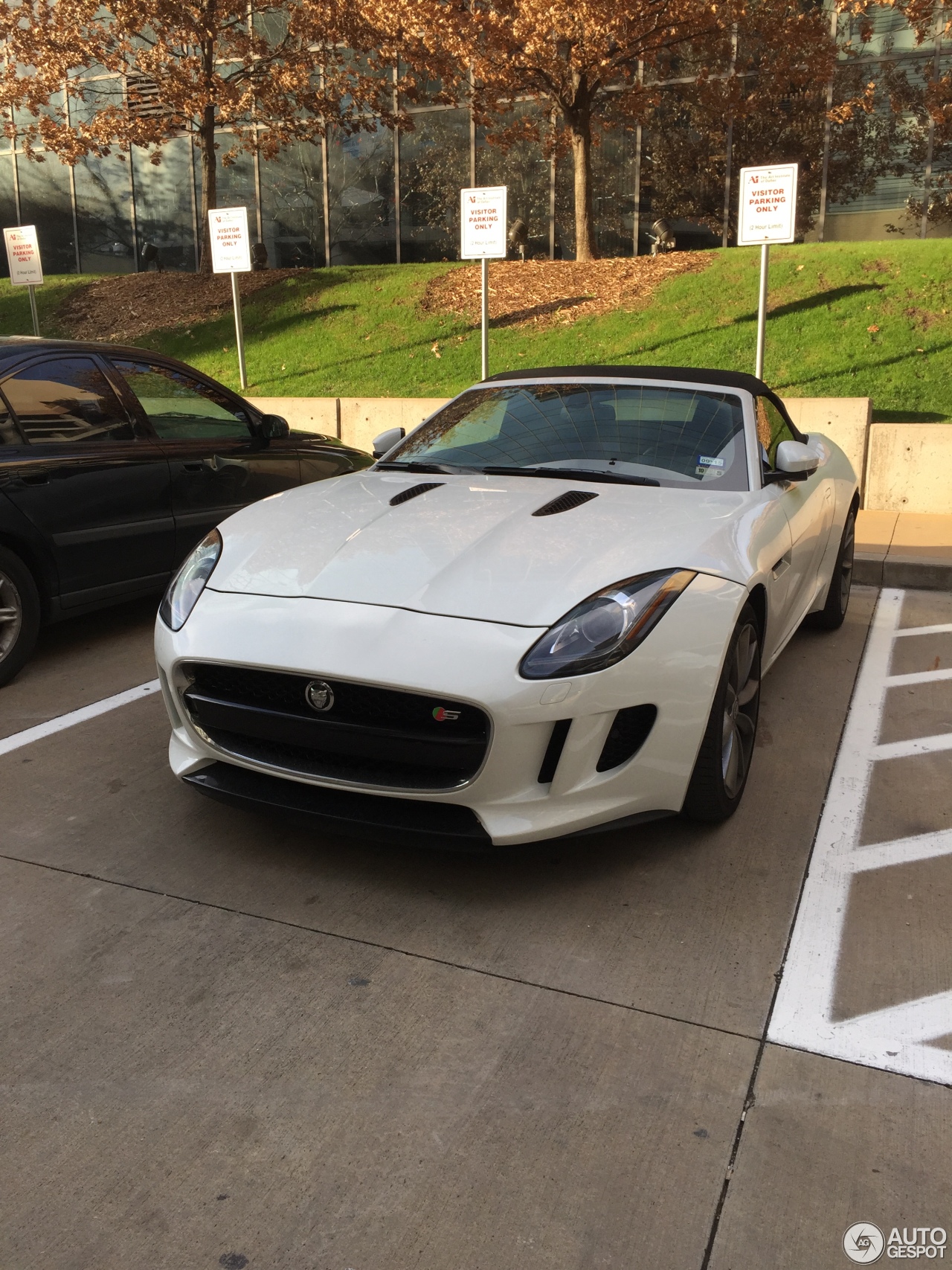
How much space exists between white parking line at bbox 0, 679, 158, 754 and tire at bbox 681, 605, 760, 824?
104 inches

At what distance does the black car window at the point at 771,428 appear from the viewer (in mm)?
4555

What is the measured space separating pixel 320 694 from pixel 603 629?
84 cm

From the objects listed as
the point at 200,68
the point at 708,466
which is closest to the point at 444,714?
the point at 708,466

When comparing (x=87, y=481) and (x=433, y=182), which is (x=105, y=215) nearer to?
(x=433, y=182)

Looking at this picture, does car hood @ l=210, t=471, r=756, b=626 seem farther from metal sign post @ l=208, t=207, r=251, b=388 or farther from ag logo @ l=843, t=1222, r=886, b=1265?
metal sign post @ l=208, t=207, r=251, b=388

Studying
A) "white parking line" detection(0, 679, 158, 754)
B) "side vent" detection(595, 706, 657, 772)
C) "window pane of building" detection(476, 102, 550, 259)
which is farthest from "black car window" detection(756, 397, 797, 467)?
"window pane of building" detection(476, 102, 550, 259)

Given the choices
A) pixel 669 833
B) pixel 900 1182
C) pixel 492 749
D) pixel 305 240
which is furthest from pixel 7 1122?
pixel 305 240

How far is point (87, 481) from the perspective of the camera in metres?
5.34

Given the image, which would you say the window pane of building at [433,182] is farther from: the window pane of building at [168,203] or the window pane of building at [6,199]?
the window pane of building at [6,199]

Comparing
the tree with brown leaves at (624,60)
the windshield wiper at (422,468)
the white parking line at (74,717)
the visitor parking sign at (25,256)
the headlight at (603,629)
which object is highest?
the tree with brown leaves at (624,60)

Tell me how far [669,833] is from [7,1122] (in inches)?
84.2

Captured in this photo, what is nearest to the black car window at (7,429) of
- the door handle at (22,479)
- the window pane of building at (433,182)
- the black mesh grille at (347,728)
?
the door handle at (22,479)

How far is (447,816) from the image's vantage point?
3.08 m

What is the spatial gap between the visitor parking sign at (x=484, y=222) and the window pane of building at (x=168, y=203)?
16.9 m
